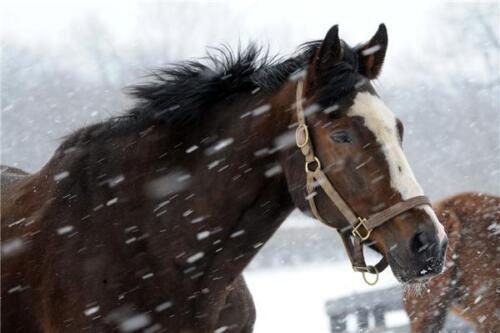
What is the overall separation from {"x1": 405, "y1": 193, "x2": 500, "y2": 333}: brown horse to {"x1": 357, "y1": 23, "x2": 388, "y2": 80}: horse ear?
11.8ft

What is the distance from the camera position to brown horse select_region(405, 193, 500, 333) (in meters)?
6.48

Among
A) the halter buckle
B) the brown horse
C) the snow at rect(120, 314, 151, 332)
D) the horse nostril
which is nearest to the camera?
the horse nostril

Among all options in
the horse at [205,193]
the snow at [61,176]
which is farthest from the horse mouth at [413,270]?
the snow at [61,176]

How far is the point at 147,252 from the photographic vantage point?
3.29 meters

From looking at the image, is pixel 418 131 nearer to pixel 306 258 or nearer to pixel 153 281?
pixel 306 258

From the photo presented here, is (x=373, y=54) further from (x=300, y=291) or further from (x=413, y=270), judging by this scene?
(x=300, y=291)

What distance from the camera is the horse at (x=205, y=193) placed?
302 centimetres

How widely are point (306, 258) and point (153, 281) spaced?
59.9 ft

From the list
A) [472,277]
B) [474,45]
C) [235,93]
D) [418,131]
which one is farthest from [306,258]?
[235,93]

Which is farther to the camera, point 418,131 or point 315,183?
point 418,131

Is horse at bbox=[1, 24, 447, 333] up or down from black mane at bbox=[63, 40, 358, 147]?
down

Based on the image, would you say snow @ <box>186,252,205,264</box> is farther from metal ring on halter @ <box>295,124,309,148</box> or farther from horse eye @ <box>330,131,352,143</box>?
horse eye @ <box>330,131,352,143</box>

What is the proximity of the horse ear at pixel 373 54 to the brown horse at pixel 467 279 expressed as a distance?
358 centimetres

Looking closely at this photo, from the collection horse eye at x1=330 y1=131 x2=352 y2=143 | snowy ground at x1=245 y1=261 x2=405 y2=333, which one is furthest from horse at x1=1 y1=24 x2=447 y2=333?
snowy ground at x1=245 y1=261 x2=405 y2=333
